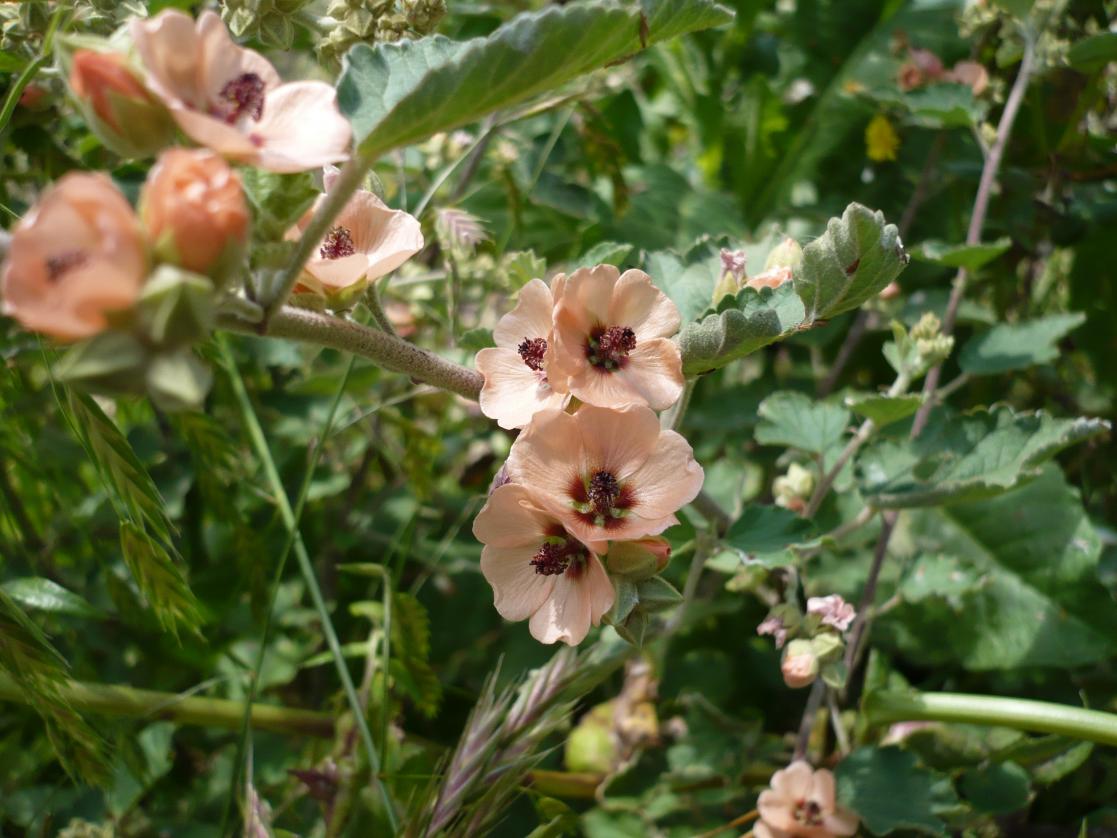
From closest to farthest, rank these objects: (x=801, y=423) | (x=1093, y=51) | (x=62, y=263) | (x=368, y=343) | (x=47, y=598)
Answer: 1. (x=62, y=263)
2. (x=368, y=343)
3. (x=47, y=598)
4. (x=801, y=423)
5. (x=1093, y=51)

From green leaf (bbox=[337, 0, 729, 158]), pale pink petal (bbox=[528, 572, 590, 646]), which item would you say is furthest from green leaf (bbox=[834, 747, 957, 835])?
green leaf (bbox=[337, 0, 729, 158])

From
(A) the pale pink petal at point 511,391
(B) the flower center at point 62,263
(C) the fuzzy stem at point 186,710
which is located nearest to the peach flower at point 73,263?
(B) the flower center at point 62,263

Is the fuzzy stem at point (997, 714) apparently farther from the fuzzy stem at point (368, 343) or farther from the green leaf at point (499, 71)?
the green leaf at point (499, 71)

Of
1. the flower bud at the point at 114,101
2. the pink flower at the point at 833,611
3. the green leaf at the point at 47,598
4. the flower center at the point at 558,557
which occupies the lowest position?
the pink flower at the point at 833,611

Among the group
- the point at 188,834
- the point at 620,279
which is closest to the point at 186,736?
the point at 188,834

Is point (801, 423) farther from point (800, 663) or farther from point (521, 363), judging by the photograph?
point (521, 363)

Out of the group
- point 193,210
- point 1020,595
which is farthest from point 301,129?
point 1020,595
